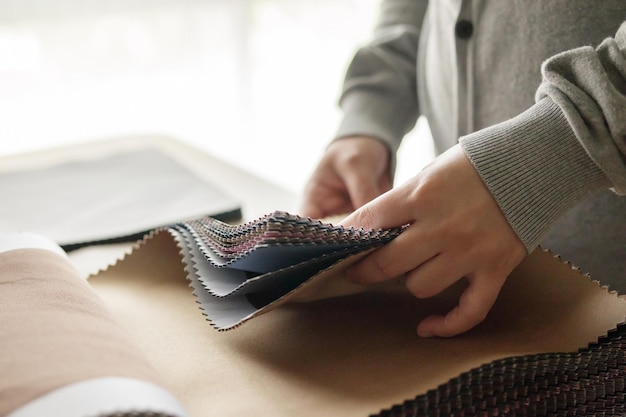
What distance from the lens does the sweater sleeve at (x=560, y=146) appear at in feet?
1.49

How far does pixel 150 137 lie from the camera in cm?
108

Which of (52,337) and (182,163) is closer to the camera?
(52,337)

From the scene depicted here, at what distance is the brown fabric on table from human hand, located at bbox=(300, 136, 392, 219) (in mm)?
325

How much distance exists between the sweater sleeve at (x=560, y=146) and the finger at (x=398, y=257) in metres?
0.06

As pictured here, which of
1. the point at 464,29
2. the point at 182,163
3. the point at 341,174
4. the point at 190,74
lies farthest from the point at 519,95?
the point at 190,74

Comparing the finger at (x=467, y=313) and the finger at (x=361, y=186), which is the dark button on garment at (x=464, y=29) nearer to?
the finger at (x=361, y=186)

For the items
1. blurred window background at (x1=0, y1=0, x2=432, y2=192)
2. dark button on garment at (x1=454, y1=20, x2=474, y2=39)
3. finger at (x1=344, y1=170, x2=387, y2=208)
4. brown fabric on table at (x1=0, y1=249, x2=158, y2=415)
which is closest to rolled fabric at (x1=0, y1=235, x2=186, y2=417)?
brown fabric on table at (x1=0, y1=249, x2=158, y2=415)

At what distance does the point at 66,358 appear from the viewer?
347mm

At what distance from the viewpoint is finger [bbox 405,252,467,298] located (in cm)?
44

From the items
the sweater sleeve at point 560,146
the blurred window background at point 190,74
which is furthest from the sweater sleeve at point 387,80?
the blurred window background at point 190,74

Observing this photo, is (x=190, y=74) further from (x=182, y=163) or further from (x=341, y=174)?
(x=341, y=174)

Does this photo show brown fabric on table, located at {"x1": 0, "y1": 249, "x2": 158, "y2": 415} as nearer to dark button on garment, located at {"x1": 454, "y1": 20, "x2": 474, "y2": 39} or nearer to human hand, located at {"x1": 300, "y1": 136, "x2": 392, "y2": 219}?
human hand, located at {"x1": 300, "y1": 136, "x2": 392, "y2": 219}

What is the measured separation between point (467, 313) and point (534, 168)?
0.36 feet

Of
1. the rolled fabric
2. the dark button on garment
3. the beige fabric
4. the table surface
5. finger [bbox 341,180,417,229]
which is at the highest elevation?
the dark button on garment
